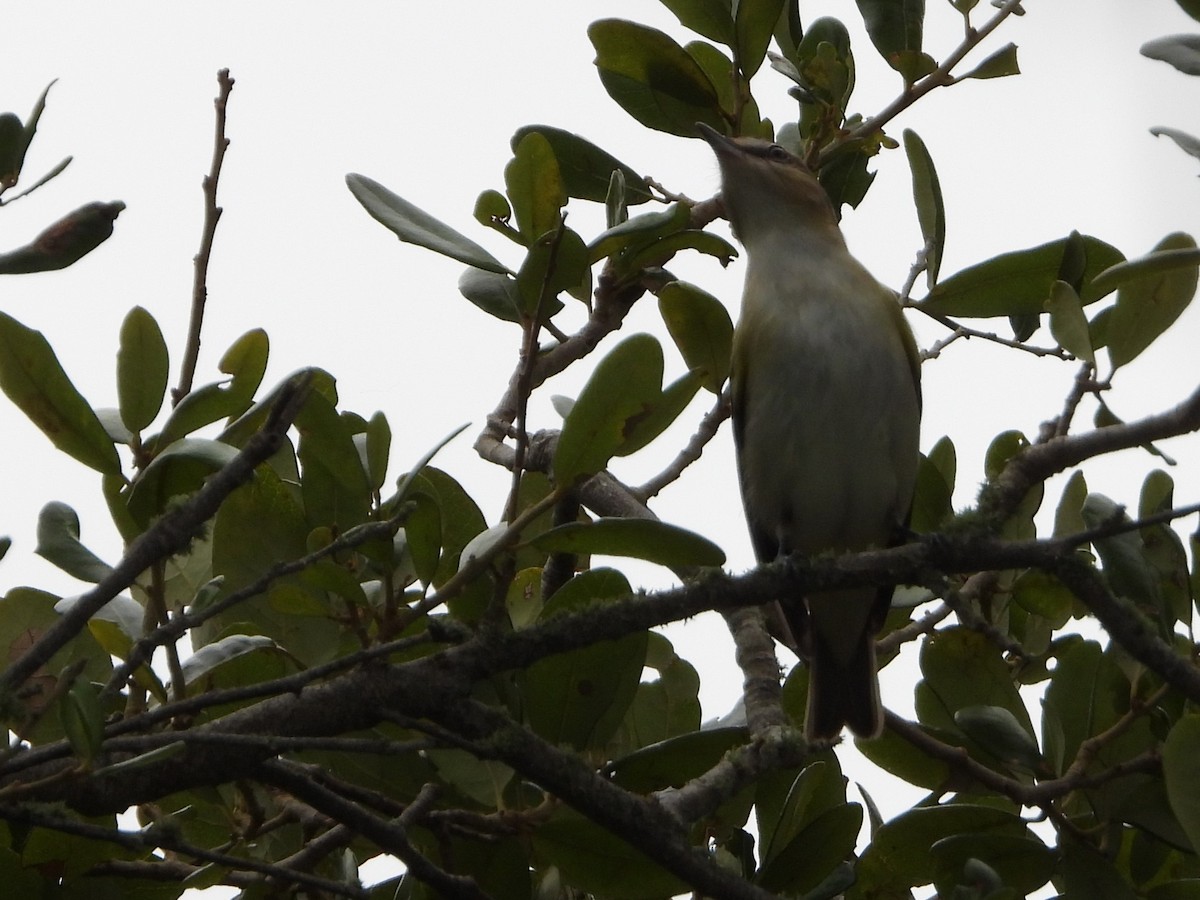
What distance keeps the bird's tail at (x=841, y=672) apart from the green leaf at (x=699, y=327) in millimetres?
1004

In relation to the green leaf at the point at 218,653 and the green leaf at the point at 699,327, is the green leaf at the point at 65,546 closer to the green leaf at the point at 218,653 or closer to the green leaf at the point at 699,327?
the green leaf at the point at 218,653

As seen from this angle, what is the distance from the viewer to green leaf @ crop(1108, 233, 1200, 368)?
8.54 feet

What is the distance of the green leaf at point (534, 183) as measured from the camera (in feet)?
8.04

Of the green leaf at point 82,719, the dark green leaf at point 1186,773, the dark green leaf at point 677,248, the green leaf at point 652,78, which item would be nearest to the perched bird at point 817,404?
the green leaf at point 652,78

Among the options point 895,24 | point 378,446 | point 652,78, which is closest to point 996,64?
point 895,24

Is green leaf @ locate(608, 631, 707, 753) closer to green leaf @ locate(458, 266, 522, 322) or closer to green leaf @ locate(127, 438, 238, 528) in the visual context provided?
green leaf @ locate(458, 266, 522, 322)

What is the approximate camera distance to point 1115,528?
1.98 m

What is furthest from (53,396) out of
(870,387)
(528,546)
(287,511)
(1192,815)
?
(870,387)

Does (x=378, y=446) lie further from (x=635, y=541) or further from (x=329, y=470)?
(x=635, y=541)

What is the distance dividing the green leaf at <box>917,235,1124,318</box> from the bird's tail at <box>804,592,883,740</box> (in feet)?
3.51

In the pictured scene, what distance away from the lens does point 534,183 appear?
96.9 inches

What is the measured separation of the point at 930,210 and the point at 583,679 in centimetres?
163

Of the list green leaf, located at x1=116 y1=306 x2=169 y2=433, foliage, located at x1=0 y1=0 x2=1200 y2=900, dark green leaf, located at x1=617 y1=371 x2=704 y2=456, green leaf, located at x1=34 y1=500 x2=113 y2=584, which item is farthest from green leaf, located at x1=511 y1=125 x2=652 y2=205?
green leaf, located at x1=34 y1=500 x2=113 y2=584

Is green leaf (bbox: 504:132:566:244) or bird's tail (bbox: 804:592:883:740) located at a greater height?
green leaf (bbox: 504:132:566:244)
